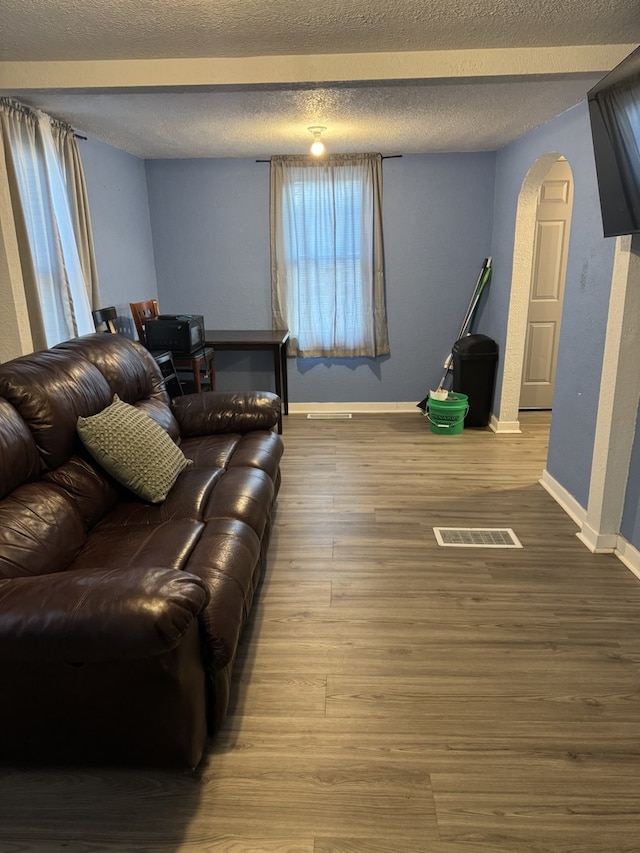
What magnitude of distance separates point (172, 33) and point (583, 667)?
2.82 meters

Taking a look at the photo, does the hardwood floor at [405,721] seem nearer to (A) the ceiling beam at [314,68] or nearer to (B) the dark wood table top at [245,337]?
(B) the dark wood table top at [245,337]

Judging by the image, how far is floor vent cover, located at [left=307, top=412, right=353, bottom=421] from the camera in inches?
204

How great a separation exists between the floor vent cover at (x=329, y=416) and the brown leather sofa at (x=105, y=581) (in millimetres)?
2384

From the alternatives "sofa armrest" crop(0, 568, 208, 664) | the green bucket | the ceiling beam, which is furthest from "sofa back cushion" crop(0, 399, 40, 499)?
the green bucket

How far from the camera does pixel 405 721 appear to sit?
5.88 ft

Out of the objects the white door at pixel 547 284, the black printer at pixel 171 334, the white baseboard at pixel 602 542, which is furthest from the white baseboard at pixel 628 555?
the black printer at pixel 171 334

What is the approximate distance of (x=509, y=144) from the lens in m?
4.41

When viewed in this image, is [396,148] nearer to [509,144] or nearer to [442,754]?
[509,144]

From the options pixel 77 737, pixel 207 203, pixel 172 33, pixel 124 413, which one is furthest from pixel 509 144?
pixel 77 737

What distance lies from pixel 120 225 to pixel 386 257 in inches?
89.0

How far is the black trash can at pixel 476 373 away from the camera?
4676 millimetres

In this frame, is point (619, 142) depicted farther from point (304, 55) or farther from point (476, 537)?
point (476, 537)

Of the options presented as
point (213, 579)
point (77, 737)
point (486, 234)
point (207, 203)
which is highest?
point (207, 203)

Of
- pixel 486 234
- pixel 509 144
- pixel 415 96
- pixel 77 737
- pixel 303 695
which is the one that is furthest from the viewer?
pixel 486 234
